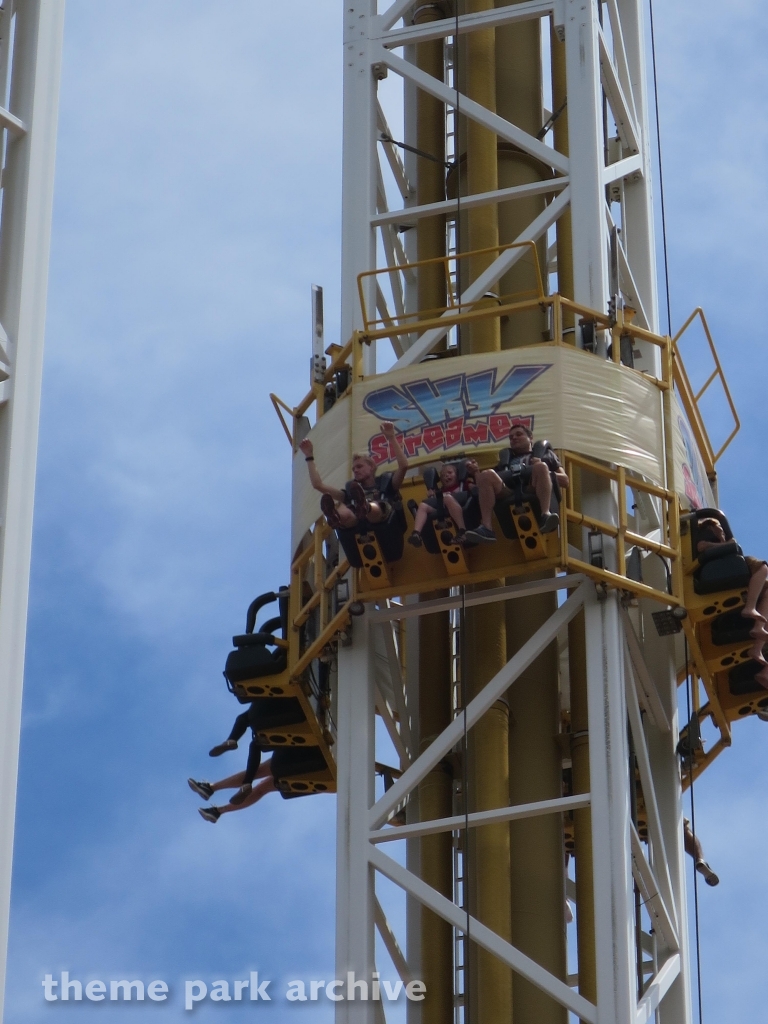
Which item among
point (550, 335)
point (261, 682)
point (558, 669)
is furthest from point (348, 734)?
point (550, 335)

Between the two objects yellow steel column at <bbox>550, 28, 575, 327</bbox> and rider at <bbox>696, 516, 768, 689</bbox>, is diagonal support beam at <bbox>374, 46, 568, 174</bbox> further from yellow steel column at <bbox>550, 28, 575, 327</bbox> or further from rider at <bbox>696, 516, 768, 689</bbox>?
rider at <bbox>696, 516, 768, 689</bbox>

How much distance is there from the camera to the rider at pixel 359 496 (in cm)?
2775

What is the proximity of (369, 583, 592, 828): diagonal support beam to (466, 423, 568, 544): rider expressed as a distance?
49.1 inches

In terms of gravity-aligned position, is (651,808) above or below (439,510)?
below

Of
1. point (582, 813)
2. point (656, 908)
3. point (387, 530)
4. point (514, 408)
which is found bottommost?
point (656, 908)

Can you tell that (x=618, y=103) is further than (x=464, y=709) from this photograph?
Yes

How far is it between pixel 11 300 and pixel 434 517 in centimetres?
639

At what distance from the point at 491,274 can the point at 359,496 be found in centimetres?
379

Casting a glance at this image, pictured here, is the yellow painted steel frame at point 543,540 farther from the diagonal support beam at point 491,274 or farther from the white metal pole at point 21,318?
the white metal pole at point 21,318

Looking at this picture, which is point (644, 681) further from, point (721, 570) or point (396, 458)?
point (396, 458)

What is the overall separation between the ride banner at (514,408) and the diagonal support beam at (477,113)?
3.08m

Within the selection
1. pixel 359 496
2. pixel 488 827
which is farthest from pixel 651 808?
pixel 359 496

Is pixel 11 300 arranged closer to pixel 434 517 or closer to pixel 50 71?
pixel 50 71

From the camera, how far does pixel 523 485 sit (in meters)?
27.4
